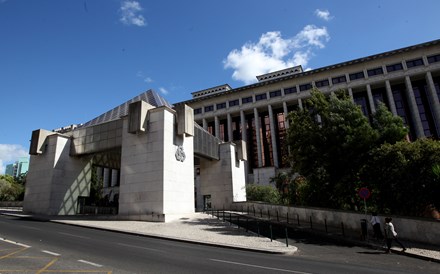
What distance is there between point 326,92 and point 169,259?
60704 millimetres

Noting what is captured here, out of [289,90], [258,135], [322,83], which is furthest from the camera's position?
[258,135]

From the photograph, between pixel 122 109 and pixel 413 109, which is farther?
pixel 413 109

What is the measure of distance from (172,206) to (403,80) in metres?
58.4

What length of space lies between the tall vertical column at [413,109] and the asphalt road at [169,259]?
5321 centimetres

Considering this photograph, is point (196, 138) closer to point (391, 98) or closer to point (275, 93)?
point (275, 93)

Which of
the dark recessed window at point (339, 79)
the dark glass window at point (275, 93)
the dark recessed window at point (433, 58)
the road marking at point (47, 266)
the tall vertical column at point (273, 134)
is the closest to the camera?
the road marking at point (47, 266)

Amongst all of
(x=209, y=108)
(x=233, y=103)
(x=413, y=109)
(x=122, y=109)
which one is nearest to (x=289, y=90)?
(x=233, y=103)

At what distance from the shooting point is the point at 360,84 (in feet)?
203

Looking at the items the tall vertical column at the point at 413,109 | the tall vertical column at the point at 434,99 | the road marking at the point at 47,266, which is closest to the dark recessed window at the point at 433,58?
the tall vertical column at the point at 434,99

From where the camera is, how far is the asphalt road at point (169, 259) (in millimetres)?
8805

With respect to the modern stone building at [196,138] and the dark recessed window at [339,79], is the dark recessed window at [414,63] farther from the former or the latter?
the dark recessed window at [339,79]

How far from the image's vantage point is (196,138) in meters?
33.1

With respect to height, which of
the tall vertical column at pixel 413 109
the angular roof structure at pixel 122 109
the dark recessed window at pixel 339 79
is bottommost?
the angular roof structure at pixel 122 109

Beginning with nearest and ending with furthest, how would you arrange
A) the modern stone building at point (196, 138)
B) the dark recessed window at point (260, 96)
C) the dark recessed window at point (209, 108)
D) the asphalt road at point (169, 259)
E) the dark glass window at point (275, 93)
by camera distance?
1. the asphalt road at point (169, 259)
2. the modern stone building at point (196, 138)
3. the dark glass window at point (275, 93)
4. the dark recessed window at point (260, 96)
5. the dark recessed window at point (209, 108)
